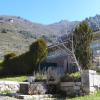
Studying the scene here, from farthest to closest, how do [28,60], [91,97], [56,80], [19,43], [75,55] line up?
[19,43] → [28,60] → [75,55] → [56,80] → [91,97]

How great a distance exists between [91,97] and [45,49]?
42.6 ft

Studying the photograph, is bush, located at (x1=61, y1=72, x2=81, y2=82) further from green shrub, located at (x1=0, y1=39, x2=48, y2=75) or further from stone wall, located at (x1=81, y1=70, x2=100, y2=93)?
green shrub, located at (x1=0, y1=39, x2=48, y2=75)

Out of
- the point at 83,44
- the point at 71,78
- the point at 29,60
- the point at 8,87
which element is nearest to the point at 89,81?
the point at 71,78

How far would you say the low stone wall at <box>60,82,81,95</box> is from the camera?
15805mm

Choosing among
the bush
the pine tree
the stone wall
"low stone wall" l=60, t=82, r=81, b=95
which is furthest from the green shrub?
the stone wall

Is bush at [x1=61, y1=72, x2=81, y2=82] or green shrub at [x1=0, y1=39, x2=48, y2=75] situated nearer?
bush at [x1=61, y1=72, x2=81, y2=82]

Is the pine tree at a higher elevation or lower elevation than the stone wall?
higher

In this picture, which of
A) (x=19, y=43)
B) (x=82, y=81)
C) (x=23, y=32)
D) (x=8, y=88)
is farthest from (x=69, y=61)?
(x=23, y=32)

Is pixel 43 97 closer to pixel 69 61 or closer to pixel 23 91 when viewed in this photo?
pixel 23 91

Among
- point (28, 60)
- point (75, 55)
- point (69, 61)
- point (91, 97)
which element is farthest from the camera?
point (28, 60)

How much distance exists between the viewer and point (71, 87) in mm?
16047

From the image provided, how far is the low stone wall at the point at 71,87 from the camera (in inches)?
622

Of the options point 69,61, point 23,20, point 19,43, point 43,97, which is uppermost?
point 23,20

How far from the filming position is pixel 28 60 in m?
26.9
